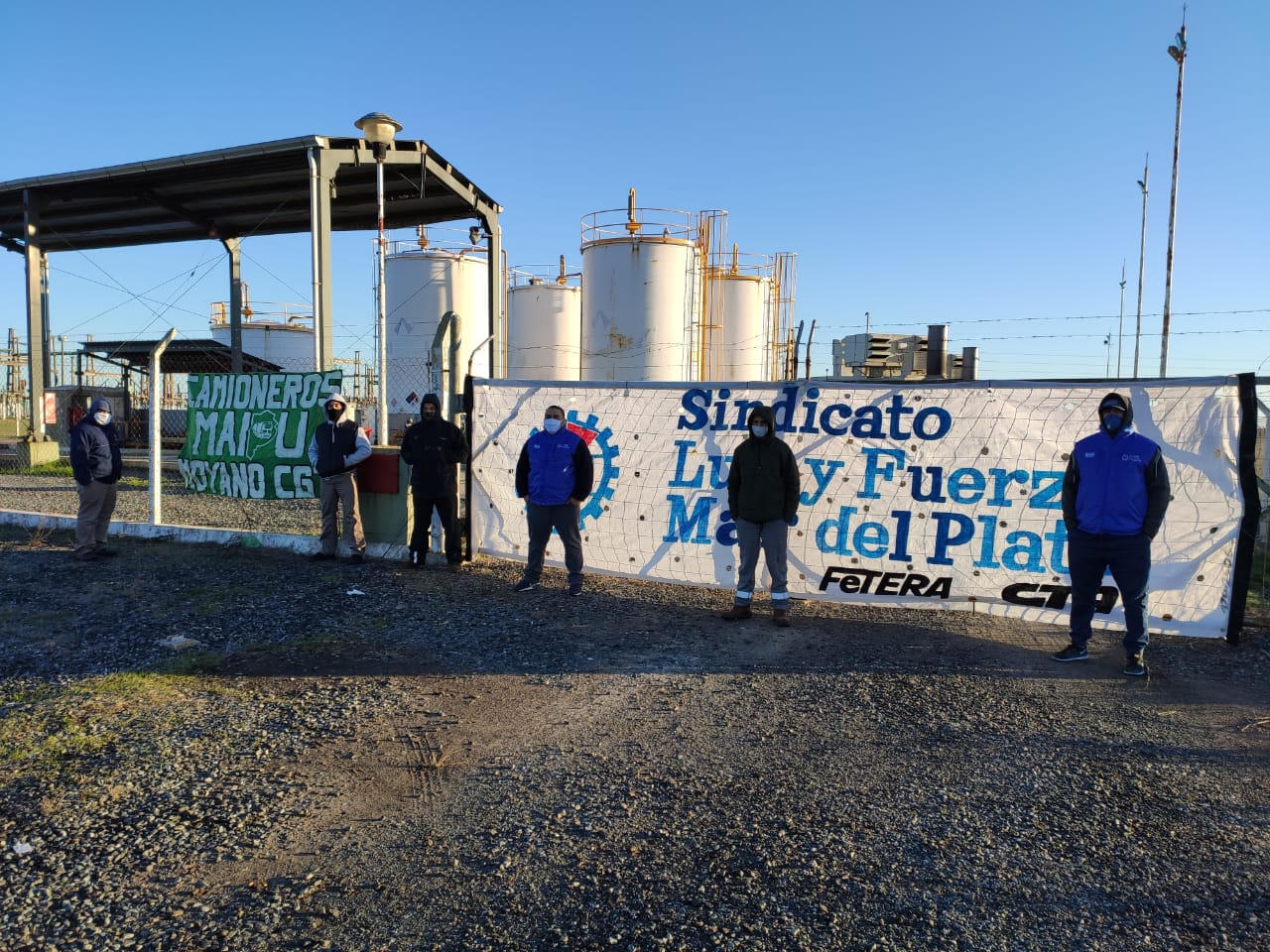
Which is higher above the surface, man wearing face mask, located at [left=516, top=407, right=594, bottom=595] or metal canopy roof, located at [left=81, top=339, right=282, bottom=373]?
metal canopy roof, located at [left=81, top=339, right=282, bottom=373]

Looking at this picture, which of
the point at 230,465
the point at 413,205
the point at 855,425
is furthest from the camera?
the point at 413,205

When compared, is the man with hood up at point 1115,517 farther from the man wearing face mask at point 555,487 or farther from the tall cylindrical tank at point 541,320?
the tall cylindrical tank at point 541,320

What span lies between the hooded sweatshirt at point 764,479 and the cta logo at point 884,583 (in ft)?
2.35

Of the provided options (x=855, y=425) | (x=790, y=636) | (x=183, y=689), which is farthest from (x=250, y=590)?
(x=855, y=425)

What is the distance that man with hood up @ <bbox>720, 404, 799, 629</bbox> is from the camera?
6.47 meters

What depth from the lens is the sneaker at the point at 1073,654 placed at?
560cm

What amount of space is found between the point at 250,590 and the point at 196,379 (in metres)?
4.07

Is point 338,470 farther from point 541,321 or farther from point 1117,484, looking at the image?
point 541,321

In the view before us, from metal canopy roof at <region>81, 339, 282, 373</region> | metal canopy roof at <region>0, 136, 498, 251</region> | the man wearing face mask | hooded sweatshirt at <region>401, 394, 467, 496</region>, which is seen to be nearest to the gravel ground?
the man wearing face mask

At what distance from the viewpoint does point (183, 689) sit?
4.92m

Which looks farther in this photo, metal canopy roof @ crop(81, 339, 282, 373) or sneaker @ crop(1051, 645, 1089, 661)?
metal canopy roof @ crop(81, 339, 282, 373)

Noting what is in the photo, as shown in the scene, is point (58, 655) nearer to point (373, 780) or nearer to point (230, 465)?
point (373, 780)

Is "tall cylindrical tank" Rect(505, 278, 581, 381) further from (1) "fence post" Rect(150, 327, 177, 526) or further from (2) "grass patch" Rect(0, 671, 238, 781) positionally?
(2) "grass patch" Rect(0, 671, 238, 781)

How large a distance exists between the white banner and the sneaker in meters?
0.55
